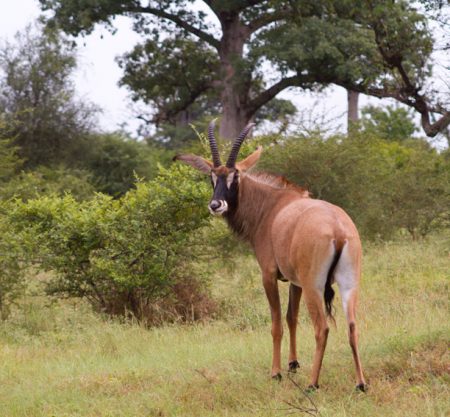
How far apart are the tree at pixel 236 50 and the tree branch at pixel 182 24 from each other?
3cm

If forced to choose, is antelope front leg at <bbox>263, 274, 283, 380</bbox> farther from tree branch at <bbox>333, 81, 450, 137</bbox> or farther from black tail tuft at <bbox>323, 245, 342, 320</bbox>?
tree branch at <bbox>333, 81, 450, 137</bbox>

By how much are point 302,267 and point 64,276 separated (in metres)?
6.02

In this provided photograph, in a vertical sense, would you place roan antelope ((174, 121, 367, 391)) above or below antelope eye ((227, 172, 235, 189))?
below

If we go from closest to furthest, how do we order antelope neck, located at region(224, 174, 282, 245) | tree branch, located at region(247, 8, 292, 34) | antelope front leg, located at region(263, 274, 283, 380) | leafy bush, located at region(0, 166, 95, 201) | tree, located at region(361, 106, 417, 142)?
1. antelope front leg, located at region(263, 274, 283, 380)
2. antelope neck, located at region(224, 174, 282, 245)
3. leafy bush, located at region(0, 166, 95, 201)
4. tree branch, located at region(247, 8, 292, 34)
5. tree, located at region(361, 106, 417, 142)

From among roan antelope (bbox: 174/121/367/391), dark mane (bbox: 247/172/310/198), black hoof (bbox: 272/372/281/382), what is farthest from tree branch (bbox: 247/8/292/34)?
black hoof (bbox: 272/372/281/382)

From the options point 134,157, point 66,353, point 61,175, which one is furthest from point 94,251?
point 134,157

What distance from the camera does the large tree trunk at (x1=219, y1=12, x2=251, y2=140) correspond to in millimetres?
29922

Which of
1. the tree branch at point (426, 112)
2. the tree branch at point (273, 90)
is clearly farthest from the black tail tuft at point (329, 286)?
the tree branch at point (273, 90)

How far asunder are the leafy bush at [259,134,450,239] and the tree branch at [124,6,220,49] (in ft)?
37.7

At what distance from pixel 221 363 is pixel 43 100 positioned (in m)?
28.0

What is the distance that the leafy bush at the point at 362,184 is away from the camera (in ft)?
63.2

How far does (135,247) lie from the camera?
1175cm

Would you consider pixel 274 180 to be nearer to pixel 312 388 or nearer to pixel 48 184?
pixel 312 388

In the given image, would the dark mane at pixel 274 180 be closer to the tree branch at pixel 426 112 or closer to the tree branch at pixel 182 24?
the tree branch at pixel 426 112
